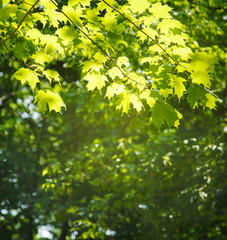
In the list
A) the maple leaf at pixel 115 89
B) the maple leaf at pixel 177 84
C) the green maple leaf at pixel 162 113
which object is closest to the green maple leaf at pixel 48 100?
the maple leaf at pixel 115 89

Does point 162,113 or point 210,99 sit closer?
point 162,113

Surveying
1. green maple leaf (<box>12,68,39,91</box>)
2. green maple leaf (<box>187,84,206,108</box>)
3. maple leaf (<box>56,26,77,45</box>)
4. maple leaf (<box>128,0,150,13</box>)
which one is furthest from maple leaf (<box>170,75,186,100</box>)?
green maple leaf (<box>12,68,39,91</box>)

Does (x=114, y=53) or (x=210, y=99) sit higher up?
(x=114, y=53)

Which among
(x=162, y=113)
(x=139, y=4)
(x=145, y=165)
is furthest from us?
(x=145, y=165)

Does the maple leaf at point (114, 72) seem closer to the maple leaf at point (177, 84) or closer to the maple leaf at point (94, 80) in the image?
the maple leaf at point (94, 80)

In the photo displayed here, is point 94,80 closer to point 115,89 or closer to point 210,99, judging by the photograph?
point 115,89

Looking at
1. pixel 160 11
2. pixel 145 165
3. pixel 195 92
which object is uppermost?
pixel 160 11

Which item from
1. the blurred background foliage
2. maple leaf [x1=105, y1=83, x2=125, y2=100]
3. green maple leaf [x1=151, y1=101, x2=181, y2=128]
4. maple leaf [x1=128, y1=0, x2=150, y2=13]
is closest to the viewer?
green maple leaf [x1=151, y1=101, x2=181, y2=128]

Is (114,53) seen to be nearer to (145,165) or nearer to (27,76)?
(27,76)

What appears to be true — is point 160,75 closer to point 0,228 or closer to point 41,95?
point 41,95

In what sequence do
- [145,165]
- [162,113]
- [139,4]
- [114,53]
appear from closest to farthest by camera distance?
[162,113], [139,4], [114,53], [145,165]

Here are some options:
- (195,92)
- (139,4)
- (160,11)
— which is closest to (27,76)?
(139,4)

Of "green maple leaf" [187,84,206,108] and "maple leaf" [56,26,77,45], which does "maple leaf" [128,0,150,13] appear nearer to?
"maple leaf" [56,26,77,45]

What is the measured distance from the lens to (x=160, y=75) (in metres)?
2.35
